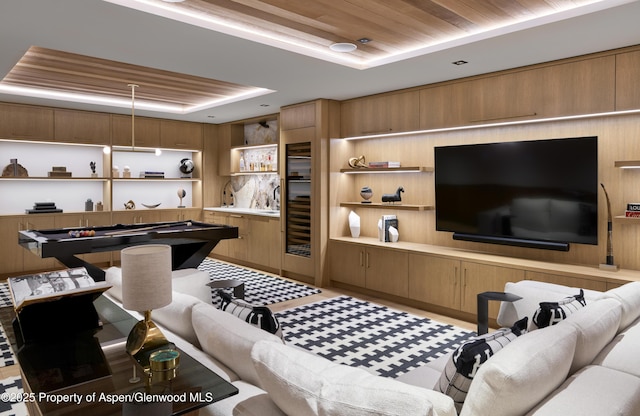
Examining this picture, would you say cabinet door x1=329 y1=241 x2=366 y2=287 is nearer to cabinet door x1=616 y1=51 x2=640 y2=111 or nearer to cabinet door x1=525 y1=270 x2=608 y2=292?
cabinet door x1=525 y1=270 x2=608 y2=292

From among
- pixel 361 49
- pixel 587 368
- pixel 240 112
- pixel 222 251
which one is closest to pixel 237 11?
pixel 361 49

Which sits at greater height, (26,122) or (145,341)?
(26,122)

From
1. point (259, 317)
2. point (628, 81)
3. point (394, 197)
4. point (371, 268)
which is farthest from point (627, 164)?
point (259, 317)

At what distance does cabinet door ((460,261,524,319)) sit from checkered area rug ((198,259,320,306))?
1.93m

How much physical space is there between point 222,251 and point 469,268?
482 centimetres

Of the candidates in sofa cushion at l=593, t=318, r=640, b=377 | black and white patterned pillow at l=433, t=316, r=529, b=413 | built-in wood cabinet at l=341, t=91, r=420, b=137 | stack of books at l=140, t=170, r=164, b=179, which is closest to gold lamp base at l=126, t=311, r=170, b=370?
black and white patterned pillow at l=433, t=316, r=529, b=413

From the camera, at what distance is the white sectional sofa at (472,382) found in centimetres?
122

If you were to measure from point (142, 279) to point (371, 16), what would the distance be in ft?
8.35

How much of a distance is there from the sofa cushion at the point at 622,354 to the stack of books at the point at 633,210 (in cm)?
202

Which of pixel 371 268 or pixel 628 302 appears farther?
pixel 371 268

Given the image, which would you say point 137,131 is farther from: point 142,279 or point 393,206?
point 142,279

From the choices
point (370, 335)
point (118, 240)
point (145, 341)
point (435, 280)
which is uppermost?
point (118, 240)

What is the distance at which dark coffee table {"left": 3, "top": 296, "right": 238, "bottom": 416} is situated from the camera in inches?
58.4

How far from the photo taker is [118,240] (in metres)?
4.61
